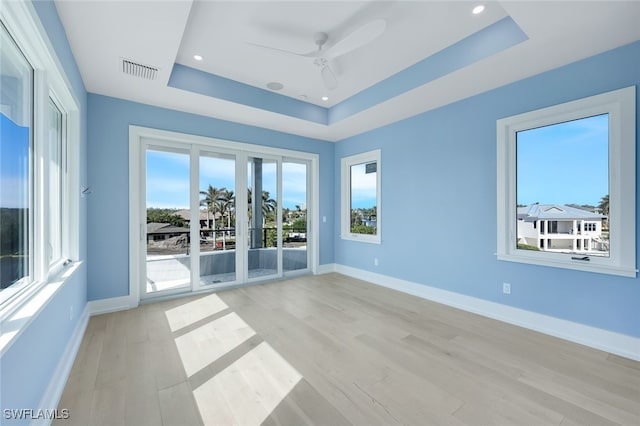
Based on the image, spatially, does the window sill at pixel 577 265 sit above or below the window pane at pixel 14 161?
below

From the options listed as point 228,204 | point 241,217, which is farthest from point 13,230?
point 241,217

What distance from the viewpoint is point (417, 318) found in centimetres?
325

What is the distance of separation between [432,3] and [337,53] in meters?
0.89

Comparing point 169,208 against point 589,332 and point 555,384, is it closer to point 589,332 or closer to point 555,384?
point 555,384

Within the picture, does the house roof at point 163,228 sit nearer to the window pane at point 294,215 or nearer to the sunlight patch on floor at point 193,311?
the sunlight patch on floor at point 193,311

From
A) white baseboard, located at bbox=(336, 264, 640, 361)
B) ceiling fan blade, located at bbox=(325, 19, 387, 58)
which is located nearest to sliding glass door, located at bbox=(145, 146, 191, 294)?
ceiling fan blade, located at bbox=(325, 19, 387, 58)

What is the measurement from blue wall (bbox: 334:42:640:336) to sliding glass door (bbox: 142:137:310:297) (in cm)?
143

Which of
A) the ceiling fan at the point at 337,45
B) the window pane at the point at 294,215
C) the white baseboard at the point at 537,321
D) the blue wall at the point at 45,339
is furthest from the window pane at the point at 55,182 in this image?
the white baseboard at the point at 537,321

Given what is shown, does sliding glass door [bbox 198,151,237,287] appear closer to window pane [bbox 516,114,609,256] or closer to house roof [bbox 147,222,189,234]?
house roof [bbox 147,222,189,234]

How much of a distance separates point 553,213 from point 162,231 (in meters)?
4.95

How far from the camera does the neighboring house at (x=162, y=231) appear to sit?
3.85 m

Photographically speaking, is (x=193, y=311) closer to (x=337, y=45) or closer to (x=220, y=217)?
(x=220, y=217)

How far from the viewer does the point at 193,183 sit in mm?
4129

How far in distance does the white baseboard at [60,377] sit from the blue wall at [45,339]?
47 mm
